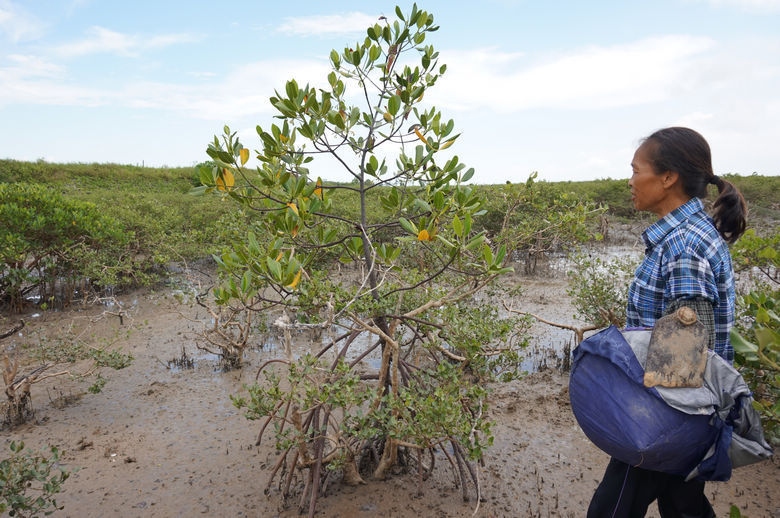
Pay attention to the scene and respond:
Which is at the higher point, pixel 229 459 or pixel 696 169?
pixel 696 169

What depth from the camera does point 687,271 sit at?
146 centimetres

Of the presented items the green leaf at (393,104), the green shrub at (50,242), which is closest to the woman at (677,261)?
the green leaf at (393,104)

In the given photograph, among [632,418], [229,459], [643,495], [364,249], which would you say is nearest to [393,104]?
[364,249]

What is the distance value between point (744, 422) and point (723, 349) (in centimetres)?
24

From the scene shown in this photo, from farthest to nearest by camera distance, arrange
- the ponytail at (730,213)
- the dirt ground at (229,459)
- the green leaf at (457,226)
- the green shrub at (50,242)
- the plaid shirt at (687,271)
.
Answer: the green shrub at (50,242)
the dirt ground at (229,459)
the green leaf at (457,226)
the ponytail at (730,213)
the plaid shirt at (687,271)

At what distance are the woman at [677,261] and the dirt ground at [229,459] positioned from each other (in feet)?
3.50

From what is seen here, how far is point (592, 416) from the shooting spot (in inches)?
59.6

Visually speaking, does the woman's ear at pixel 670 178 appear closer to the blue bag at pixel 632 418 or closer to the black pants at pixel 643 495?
the blue bag at pixel 632 418

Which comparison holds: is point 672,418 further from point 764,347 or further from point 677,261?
point 677,261

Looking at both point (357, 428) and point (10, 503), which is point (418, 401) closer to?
point (357, 428)

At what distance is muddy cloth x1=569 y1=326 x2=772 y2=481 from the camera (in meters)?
1.39

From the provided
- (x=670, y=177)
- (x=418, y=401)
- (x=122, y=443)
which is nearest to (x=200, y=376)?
(x=122, y=443)

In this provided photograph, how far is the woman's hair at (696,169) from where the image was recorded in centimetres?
160

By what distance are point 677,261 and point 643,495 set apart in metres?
0.81
